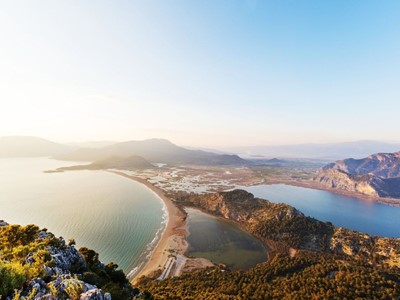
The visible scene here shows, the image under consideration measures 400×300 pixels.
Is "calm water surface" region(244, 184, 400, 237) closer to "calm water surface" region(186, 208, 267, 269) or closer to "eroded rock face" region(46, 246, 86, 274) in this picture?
"calm water surface" region(186, 208, 267, 269)

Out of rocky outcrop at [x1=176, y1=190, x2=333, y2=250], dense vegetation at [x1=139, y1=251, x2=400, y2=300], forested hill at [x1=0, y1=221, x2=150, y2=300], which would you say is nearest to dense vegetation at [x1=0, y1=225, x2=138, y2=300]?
forested hill at [x1=0, y1=221, x2=150, y2=300]

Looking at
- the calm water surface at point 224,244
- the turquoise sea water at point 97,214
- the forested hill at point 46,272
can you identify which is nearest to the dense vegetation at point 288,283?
the calm water surface at point 224,244

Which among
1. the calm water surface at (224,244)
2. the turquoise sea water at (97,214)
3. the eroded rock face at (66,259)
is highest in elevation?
the eroded rock face at (66,259)

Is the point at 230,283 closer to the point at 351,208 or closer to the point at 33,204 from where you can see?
the point at 33,204

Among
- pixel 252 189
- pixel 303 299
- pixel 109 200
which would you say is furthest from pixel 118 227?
pixel 252 189

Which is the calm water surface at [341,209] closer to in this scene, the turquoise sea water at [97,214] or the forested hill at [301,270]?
the forested hill at [301,270]
